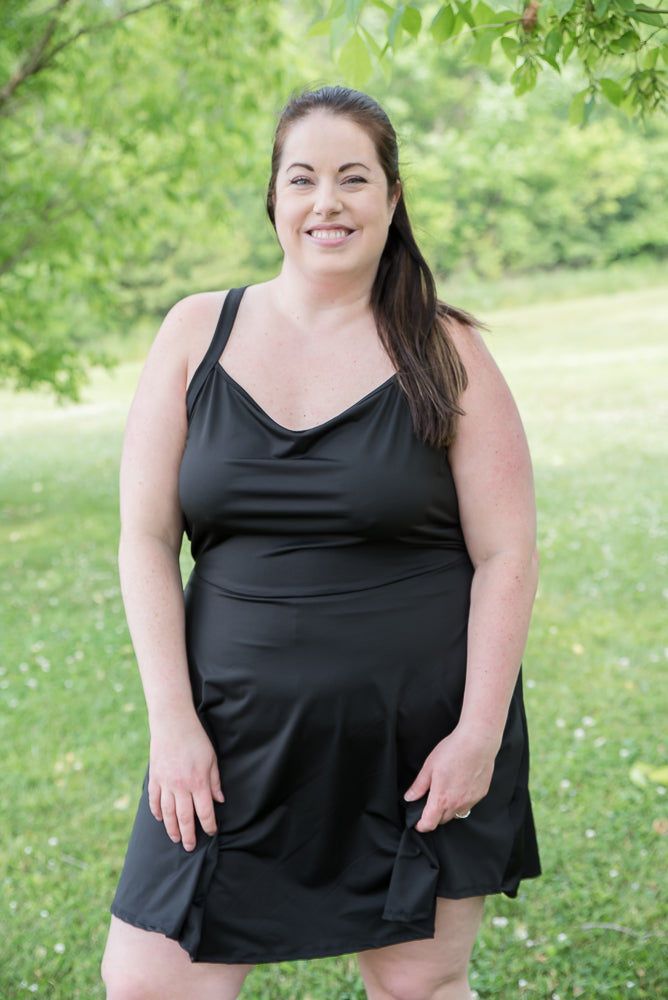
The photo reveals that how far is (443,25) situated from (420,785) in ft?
5.71

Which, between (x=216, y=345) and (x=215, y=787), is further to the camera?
(x=216, y=345)

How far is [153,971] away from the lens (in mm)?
1961

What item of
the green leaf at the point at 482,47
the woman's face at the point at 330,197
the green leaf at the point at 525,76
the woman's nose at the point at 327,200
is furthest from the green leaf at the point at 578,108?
the woman's nose at the point at 327,200

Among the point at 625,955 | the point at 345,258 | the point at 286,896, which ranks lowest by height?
the point at 625,955

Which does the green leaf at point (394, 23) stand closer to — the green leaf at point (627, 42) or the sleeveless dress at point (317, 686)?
the green leaf at point (627, 42)

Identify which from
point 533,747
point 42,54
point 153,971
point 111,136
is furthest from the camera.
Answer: point 111,136

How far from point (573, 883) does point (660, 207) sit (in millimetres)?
39344

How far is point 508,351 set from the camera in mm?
24703

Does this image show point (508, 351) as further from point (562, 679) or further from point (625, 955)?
point (625, 955)

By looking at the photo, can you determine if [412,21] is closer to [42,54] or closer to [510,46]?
[510,46]

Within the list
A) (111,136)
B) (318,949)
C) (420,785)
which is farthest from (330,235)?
(111,136)

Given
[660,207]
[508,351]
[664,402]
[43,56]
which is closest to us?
[43,56]

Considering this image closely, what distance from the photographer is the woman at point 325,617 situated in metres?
2.00

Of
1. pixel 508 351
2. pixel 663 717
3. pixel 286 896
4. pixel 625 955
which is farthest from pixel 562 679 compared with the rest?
pixel 508 351
